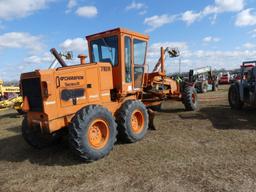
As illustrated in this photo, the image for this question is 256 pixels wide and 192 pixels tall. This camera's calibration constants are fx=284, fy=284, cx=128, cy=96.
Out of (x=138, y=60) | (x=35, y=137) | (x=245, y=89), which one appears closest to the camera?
(x=35, y=137)

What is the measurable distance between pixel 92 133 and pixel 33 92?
1.55m

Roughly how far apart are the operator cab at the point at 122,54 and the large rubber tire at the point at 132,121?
60 cm

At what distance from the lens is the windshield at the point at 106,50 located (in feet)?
25.3

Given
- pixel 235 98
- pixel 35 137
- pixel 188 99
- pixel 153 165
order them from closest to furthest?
1. pixel 153 165
2. pixel 35 137
3. pixel 188 99
4. pixel 235 98

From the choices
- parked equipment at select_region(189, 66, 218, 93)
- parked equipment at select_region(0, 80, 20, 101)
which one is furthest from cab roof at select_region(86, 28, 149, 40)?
parked equipment at select_region(0, 80, 20, 101)

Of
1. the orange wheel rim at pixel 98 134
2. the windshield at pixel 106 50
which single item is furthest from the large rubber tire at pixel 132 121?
the windshield at pixel 106 50

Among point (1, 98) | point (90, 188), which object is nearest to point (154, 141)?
point (90, 188)

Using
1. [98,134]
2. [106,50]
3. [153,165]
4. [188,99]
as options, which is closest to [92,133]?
[98,134]

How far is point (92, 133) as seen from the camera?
6.20 meters

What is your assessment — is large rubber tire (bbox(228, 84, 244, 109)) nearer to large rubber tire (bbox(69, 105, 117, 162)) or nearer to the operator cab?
the operator cab

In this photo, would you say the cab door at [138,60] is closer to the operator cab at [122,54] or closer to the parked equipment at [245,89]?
the operator cab at [122,54]

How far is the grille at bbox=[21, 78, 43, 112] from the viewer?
595 centimetres

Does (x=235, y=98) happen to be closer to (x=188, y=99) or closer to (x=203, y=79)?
(x=188, y=99)

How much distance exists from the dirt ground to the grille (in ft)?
4.05
